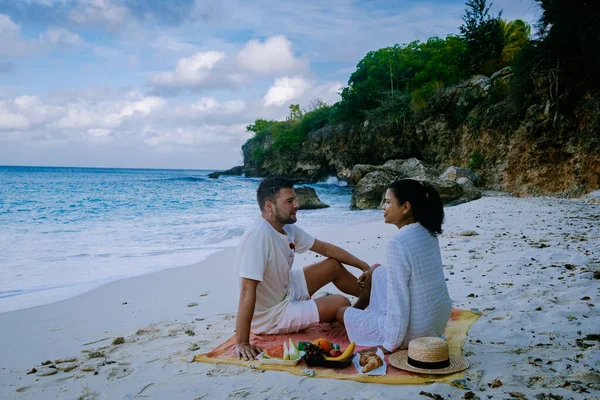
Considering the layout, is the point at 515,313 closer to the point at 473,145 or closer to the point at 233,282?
the point at 233,282

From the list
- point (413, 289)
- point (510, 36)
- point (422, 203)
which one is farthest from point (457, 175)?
point (413, 289)

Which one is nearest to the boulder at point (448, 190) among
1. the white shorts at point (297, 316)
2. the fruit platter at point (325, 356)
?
the white shorts at point (297, 316)

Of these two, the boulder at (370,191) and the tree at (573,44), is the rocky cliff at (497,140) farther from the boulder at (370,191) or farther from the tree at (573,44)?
the boulder at (370,191)

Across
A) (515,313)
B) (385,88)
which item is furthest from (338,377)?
(385,88)

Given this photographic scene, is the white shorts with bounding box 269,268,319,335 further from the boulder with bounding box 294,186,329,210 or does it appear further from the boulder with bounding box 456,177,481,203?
the boulder with bounding box 294,186,329,210

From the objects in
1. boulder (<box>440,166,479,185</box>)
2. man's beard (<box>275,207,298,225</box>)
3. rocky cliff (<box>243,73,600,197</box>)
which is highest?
rocky cliff (<box>243,73,600,197</box>)

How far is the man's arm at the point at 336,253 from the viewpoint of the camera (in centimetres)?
480

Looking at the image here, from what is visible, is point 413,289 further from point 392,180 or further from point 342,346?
point 392,180

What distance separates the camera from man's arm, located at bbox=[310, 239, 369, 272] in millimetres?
4801

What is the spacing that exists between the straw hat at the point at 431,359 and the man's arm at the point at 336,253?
5.08ft

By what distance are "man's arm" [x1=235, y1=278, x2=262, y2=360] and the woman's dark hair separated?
1457mm

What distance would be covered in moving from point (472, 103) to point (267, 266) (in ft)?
78.8

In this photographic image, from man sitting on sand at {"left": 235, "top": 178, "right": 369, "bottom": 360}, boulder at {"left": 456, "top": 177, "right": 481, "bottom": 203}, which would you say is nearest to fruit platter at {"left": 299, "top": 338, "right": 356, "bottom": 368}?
man sitting on sand at {"left": 235, "top": 178, "right": 369, "bottom": 360}

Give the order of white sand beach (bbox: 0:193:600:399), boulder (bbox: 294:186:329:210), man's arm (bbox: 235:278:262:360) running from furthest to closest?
boulder (bbox: 294:186:329:210) < man's arm (bbox: 235:278:262:360) < white sand beach (bbox: 0:193:600:399)
